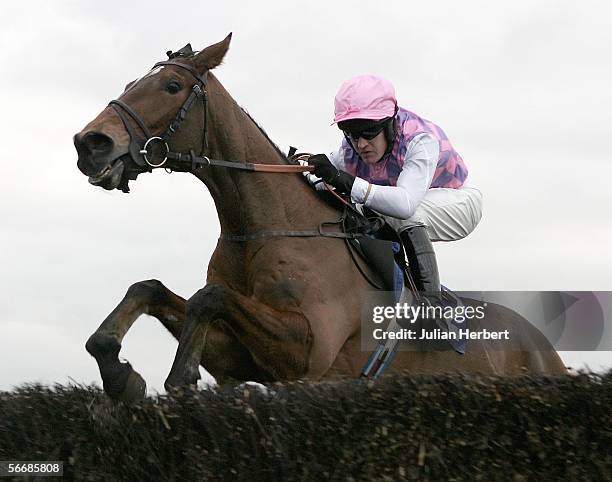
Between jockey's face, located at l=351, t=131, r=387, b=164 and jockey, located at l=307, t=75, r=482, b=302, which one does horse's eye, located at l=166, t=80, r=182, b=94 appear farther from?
jockey's face, located at l=351, t=131, r=387, b=164

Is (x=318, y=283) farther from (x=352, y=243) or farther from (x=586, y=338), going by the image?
(x=586, y=338)

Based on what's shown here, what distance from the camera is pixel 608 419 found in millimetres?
3723

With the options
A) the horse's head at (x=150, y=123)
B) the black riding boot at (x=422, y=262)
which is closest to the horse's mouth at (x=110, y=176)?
the horse's head at (x=150, y=123)

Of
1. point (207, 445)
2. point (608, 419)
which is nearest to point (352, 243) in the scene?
point (207, 445)

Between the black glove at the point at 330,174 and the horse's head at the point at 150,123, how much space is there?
0.64 meters

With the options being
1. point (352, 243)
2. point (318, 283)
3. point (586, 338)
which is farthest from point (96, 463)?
point (586, 338)

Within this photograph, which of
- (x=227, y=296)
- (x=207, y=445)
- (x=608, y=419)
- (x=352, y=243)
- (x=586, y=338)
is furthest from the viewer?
Result: (x=586, y=338)

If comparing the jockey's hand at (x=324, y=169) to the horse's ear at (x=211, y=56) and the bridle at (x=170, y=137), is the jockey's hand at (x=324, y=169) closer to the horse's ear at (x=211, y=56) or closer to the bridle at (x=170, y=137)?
the bridle at (x=170, y=137)

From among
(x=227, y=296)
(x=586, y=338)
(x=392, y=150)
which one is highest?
(x=392, y=150)

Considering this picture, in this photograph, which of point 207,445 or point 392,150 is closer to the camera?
point 207,445

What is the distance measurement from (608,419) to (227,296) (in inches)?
74.1

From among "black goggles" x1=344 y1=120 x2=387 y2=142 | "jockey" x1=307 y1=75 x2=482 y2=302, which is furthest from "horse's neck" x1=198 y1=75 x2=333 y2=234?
"black goggles" x1=344 y1=120 x2=387 y2=142

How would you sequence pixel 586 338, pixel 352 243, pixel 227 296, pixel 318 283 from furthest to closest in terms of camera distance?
pixel 586 338
pixel 352 243
pixel 318 283
pixel 227 296

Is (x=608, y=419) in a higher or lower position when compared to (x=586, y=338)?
lower
